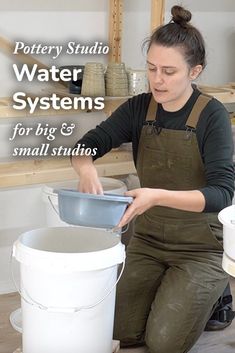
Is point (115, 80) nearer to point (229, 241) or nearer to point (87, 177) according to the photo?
point (87, 177)

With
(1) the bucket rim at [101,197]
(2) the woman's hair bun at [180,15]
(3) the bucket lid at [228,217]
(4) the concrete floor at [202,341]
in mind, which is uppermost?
(2) the woman's hair bun at [180,15]

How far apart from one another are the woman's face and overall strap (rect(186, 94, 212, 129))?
8 centimetres

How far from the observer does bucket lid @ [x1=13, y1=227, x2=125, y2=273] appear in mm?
1757

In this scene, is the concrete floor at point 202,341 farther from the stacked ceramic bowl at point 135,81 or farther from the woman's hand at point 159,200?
the stacked ceramic bowl at point 135,81

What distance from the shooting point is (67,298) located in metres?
1.79

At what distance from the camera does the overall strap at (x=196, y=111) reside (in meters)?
2.10

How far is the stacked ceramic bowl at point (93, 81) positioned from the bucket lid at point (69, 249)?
0.69 m

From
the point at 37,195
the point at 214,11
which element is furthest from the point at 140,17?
the point at 37,195

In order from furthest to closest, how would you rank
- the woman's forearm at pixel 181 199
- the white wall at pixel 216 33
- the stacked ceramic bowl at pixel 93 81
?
the white wall at pixel 216 33 < the stacked ceramic bowl at pixel 93 81 < the woman's forearm at pixel 181 199

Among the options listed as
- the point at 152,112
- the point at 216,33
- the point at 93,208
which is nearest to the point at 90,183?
the point at 93,208

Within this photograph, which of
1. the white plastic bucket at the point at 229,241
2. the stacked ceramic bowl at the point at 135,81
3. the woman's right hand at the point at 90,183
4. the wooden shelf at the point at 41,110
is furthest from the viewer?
the stacked ceramic bowl at the point at 135,81

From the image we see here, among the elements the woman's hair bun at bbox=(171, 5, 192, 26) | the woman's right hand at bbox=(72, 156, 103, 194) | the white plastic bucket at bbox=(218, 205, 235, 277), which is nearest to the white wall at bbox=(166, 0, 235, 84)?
the woman's hair bun at bbox=(171, 5, 192, 26)

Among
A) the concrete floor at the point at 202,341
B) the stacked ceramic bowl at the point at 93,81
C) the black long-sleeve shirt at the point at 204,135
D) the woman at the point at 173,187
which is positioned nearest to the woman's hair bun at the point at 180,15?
the woman at the point at 173,187

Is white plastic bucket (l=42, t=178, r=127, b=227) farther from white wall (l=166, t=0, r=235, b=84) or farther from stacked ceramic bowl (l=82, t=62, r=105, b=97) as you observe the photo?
white wall (l=166, t=0, r=235, b=84)
